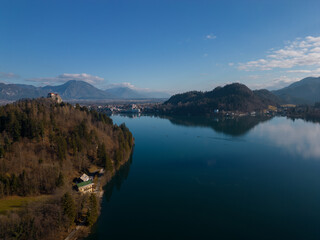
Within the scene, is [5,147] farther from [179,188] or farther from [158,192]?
[179,188]

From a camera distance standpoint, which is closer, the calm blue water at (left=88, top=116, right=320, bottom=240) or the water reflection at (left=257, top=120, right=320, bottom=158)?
the calm blue water at (left=88, top=116, right=320, bottom=240)

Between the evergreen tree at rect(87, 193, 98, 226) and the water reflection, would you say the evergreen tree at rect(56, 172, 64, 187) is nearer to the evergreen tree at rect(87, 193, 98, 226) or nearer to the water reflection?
the evergreen tree at rect(87, 193, 98, 226)

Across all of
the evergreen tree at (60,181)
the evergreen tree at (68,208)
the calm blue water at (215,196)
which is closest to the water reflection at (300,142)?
the calm blue water at (215,196)

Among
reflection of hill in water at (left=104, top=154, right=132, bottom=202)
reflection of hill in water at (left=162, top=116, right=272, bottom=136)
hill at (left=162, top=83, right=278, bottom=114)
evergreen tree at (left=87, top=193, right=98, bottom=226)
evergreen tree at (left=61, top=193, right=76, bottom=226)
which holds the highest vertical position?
hill at (left=162, top=83, right=278, bottom=114)

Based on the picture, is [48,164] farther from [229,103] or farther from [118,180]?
[229,103]

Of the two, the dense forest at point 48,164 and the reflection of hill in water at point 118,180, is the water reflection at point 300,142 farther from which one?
the dense forest at point 48,164

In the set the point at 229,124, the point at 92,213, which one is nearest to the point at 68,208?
the point at 92,213

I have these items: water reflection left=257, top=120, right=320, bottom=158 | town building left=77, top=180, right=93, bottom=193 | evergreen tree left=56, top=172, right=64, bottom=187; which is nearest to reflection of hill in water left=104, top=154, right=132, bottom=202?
town building left=77, top=180, right=93, bottom=193
